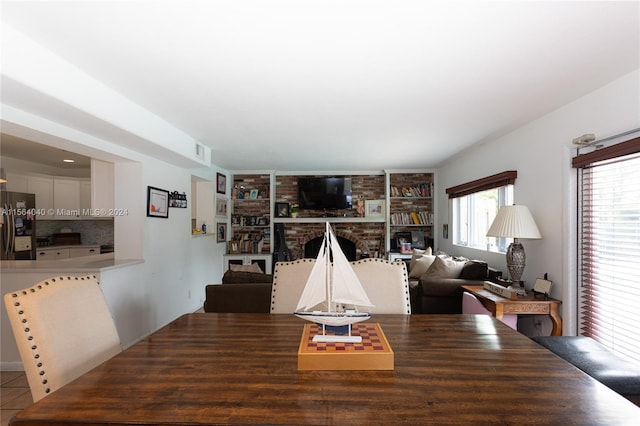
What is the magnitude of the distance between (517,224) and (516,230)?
58mm

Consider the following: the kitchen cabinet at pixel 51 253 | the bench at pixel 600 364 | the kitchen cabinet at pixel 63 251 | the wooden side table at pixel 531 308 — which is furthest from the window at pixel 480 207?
the kitchen cabinet at pixel 51 253

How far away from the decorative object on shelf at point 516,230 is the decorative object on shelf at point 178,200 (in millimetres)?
3745

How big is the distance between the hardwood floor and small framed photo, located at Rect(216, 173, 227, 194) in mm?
3763

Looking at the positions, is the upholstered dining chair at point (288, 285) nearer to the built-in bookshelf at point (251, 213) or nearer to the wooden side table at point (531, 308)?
the wooden side table at point (531, 308)

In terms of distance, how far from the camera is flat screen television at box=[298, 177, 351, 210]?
6.67 m

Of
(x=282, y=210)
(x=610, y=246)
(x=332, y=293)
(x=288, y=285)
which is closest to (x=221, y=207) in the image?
(x=282, y=210)

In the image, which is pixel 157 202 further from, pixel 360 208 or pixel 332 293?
pixel 360 208

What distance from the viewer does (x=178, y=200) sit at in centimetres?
469

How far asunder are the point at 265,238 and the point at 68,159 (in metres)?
3.43

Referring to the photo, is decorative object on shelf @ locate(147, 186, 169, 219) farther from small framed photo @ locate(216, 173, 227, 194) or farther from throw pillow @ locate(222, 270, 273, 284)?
small framed photo @ locate(216, 173, 227, 194)

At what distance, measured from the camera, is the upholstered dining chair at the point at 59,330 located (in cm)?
121

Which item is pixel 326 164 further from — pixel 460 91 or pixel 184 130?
pixel 460 91

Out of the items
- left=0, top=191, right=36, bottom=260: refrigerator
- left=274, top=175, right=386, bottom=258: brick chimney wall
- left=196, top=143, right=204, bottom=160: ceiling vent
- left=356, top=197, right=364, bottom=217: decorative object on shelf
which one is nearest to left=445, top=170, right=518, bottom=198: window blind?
left=274, top=175, right=386, bottom=258: brick chimney wall

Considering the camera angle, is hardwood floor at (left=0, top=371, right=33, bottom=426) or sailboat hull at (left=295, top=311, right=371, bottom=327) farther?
hardwood floor at (left=0, top=371, right=33, bottom=426)
